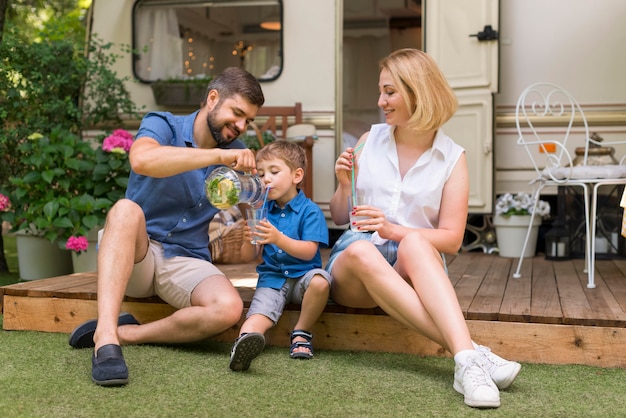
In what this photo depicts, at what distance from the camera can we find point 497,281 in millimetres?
3703

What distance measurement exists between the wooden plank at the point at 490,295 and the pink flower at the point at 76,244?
6.87 feet

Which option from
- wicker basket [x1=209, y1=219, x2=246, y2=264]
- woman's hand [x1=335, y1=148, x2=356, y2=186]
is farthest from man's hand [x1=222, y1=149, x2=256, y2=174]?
wicker basket [x1=209, y1=219, x2=246, y2=264]

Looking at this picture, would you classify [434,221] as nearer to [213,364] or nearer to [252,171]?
[252,171]

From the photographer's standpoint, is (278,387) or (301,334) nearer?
(278,387)

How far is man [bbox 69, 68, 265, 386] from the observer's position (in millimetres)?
2535

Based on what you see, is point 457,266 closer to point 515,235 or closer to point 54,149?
point 515,235

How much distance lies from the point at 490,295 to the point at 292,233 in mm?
914

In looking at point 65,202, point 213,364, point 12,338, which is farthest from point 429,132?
point 65,202

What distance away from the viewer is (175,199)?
2811 millimetres

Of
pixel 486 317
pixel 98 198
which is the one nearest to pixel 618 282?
pixel 486 317

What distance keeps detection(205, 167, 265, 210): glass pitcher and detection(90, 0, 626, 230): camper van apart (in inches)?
107

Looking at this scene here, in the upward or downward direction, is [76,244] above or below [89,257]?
above

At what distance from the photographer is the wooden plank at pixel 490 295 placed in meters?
2.77

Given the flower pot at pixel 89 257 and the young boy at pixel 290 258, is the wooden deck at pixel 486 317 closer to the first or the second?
the young boy at pixel 290 258
